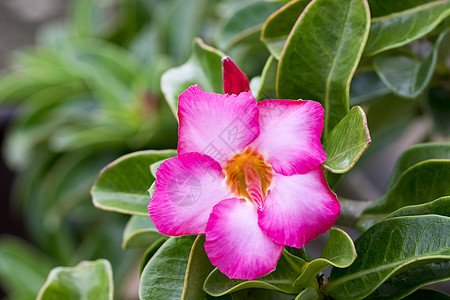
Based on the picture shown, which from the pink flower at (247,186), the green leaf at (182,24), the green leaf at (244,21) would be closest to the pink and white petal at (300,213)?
the pink flower at (247,186)

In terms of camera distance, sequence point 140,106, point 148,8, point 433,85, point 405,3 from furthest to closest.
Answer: point 148,8 < point 140,106 < point 433,85 < point 405,3

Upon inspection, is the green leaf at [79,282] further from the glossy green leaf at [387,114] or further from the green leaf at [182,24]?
the green leaf at [182,24]

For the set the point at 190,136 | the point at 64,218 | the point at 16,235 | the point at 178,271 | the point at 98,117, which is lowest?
the point at 16,235

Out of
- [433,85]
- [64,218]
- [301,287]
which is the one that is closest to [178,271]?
[301,287]

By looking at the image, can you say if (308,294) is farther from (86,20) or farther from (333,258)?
(86,20)

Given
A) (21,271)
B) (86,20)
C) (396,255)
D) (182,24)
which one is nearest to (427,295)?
(396,255)

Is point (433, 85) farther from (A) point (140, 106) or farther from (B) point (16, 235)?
(B) point (16, 235)
